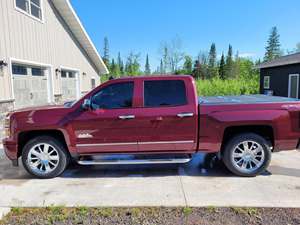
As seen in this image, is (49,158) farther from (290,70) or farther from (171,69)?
(171,69)

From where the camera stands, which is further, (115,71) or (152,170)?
(115,71)

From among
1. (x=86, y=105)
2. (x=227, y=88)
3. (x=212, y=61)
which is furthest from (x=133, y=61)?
(x=86, y=105)

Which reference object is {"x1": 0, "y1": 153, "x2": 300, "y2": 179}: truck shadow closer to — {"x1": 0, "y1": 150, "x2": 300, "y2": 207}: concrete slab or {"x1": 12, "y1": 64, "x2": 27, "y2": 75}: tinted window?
{"x1": 0, "y1": 150, "x2": 300, "y2": 207}: concrete slab

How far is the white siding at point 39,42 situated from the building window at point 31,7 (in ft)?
1.05

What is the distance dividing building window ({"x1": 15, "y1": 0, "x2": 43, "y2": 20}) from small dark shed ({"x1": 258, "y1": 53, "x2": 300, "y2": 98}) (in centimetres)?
1325

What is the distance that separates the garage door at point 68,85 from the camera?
1417cm

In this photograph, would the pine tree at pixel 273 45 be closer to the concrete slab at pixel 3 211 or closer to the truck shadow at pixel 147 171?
the truck shadow at pixel 147 171

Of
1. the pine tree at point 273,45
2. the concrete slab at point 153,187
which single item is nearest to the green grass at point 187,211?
the concrete slab at point 153,187

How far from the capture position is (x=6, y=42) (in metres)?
8.86

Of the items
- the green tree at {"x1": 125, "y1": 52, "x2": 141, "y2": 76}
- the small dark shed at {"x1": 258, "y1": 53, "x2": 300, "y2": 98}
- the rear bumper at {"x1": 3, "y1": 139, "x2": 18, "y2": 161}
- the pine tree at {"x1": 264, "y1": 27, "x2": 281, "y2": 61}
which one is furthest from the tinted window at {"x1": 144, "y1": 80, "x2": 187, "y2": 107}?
the pine tree at {"x1": 264, "y1": 27, "x2": 281, "y2": 61}

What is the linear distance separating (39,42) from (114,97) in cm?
837

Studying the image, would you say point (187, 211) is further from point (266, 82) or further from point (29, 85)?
point (266, 82)

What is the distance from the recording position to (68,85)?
1501cm

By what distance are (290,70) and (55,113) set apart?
14382 mm
